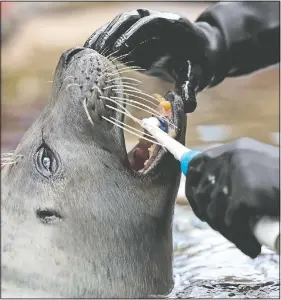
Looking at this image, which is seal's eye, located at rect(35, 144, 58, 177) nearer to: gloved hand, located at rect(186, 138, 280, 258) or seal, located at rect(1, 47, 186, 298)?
seal, located at rect(1, 47, 186, 298)

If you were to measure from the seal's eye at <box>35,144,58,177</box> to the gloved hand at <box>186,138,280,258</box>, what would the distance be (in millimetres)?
716

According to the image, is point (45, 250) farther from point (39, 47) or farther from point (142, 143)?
point (39, 47)

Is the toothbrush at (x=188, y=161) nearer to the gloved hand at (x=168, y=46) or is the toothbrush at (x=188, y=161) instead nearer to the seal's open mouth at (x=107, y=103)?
the seal's open mouth at (x=107, y=103)

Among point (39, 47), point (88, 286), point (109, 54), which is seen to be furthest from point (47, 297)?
point (39, 47)

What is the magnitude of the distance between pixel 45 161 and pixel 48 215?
0.26 m

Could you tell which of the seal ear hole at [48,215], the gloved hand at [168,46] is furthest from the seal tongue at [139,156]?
the seal ear hole at [48,215]

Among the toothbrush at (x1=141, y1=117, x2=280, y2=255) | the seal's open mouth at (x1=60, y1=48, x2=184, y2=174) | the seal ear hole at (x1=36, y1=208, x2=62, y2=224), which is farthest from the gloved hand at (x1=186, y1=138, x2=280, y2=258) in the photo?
the seal ear hole at (x1=36, y1=208, x2=62, y2=224)

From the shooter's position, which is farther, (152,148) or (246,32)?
(246,32)

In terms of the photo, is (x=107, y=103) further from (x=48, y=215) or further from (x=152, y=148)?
(x=48, y=215)

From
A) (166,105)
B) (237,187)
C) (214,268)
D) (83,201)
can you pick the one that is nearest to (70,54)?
(166,105)

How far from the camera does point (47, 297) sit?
3.56 meters

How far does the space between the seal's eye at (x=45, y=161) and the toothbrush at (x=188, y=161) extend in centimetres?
43

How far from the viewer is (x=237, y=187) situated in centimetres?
313

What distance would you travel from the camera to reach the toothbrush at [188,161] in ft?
9.91
